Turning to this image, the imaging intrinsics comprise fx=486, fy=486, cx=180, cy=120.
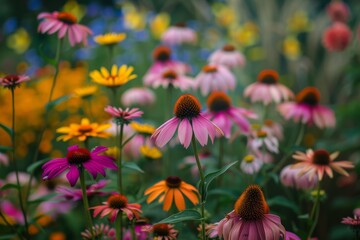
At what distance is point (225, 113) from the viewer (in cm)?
173

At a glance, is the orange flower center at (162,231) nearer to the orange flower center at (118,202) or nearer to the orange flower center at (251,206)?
the orange flower center at (118,202)

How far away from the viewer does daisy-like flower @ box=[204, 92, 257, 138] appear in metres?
1.67

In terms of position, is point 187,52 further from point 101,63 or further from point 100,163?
point 100,163

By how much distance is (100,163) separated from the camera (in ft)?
3.68

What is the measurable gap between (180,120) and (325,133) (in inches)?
87.1

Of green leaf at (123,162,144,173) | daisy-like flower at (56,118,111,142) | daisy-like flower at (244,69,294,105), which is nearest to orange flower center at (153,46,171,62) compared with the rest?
daisy-like flower at (244,69,294,105)

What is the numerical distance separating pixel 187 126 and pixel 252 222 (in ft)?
0.86

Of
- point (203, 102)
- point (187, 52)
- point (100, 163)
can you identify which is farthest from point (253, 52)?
point (100, 163)

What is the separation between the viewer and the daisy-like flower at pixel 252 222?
3.15 feet

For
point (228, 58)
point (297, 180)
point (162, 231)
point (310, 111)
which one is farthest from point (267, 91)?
point (162, 231)

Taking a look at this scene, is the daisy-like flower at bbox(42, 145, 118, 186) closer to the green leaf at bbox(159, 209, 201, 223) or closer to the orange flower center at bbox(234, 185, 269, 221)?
the green leaf at bbox(159, 209, 201, 223)

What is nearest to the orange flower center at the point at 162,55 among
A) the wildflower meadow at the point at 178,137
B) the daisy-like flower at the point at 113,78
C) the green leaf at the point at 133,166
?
the wildflower meadow at the point at 178,137

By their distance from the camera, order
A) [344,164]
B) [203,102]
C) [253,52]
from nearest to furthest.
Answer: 1. [344,164]
2. [203,102]
3. [253,52]

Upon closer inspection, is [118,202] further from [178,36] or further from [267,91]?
[178,36]
